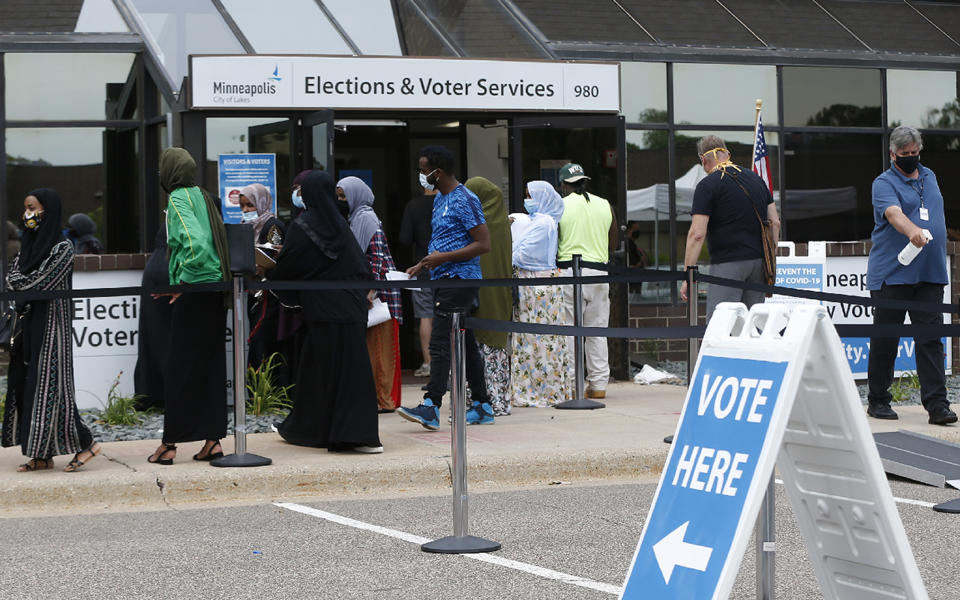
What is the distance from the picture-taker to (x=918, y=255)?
969 centimetres

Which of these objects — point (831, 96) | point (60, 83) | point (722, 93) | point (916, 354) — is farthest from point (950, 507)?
point (60, 83)

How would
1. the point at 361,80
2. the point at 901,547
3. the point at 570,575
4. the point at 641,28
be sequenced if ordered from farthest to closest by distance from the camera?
1. the point at 641,28
2. the point at 361,80
3. the point at 570,575
4. the point at 901,547

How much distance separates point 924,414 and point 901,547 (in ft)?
22.7

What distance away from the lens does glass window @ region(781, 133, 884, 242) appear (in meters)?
16.5

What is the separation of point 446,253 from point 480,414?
137 cm

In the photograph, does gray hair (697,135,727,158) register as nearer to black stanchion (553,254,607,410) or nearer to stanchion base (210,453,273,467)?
black stanchion (553,254,607,410)

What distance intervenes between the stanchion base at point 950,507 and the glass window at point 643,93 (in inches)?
353

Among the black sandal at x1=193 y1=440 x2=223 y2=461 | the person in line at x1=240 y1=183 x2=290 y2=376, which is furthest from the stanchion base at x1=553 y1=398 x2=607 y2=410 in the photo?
the black sandal at x1=193 y1=440 x2=223 y2=461

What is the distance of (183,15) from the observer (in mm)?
14023

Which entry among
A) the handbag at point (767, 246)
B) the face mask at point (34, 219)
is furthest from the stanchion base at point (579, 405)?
the face mask at point (34, 219)

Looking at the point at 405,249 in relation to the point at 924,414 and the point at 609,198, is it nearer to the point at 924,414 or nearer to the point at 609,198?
the point at 609,198

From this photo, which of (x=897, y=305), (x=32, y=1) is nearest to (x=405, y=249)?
(x=32, y=1)

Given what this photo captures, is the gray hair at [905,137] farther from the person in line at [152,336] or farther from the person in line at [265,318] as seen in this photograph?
the person in line at [152,336]

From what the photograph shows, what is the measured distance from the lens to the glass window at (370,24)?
46.6ft
